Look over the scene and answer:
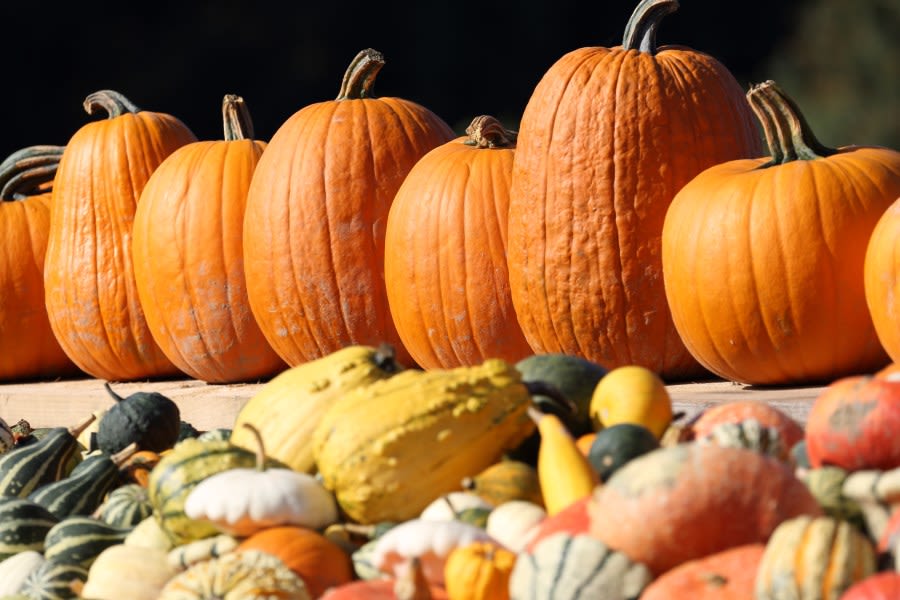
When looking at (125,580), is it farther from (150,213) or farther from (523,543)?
(150,213)

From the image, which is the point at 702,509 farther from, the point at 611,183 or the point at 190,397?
the point at 190,397

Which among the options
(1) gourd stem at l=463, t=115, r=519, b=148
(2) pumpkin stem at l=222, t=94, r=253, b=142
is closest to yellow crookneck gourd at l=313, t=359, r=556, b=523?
(1) gourd stem at l=463, t=115, r=519, b=148

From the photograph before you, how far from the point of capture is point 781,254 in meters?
3.06

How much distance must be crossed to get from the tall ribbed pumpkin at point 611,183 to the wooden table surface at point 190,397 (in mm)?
211

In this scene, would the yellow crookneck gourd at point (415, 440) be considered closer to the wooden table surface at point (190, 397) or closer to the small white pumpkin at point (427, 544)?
the small white pumpkin at point (427, 544)

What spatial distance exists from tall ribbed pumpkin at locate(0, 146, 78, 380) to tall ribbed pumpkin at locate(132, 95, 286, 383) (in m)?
0.80

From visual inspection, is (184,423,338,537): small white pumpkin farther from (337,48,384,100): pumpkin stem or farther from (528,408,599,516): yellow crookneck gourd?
(337,48,384,100): pumpkin stem

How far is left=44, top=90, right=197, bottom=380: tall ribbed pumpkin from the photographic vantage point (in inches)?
180

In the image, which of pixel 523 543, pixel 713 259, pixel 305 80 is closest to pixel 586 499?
pixel 523 543

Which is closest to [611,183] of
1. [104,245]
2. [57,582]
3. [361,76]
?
[361,76]

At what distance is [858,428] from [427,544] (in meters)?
0.54

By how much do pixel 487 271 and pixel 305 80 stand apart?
26.3ft

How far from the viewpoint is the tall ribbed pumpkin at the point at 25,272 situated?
4.94 meters

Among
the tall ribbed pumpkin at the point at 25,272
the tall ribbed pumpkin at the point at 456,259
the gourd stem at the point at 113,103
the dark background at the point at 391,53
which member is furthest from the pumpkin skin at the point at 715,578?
the dark background at the point at 391,53
